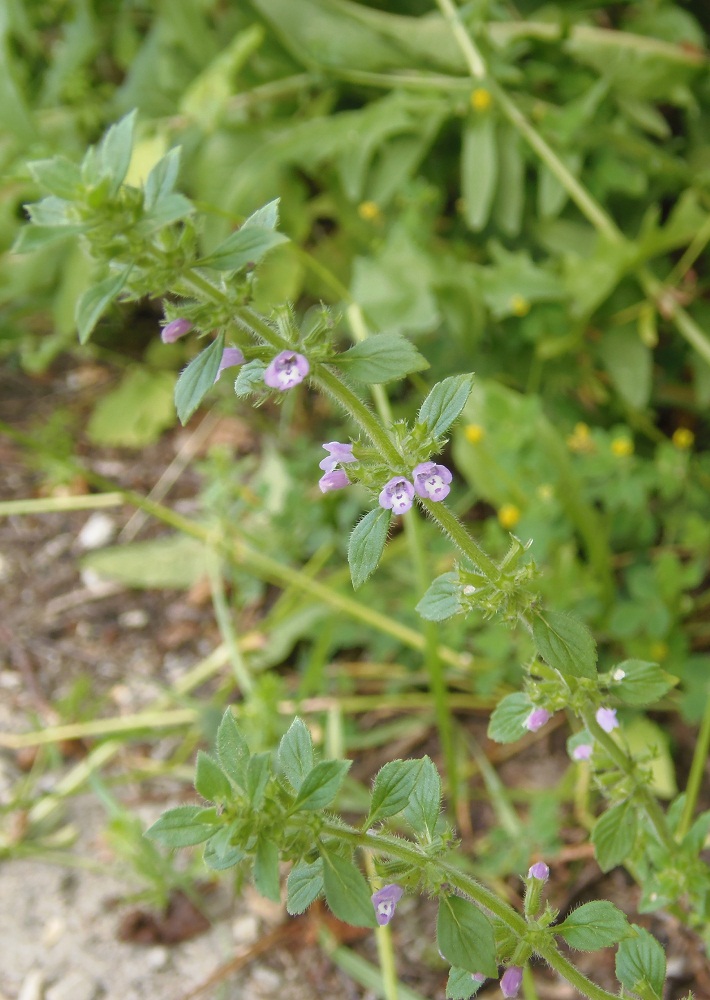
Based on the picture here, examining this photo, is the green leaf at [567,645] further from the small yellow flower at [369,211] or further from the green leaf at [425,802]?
the small yellow flower at [369,211]

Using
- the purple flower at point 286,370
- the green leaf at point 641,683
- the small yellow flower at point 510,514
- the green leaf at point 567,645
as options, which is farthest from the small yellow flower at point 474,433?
the purple flower at point 286,370

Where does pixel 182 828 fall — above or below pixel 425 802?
above

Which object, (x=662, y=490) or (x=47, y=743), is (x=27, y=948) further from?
(x=662, y=490)

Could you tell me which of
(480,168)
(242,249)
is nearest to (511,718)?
(242,249)

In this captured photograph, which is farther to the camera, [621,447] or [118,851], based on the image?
[621,447]

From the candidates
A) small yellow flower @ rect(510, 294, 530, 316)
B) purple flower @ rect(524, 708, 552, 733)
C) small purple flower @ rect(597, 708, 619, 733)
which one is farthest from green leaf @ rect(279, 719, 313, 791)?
small yellow flower @ rect(510, 294, 530, 316)

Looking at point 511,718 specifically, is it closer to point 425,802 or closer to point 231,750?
point 425,802
